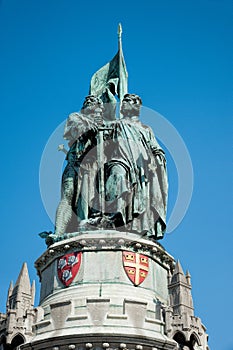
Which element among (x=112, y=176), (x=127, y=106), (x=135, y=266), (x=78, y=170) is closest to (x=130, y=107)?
(x=127, y=106)

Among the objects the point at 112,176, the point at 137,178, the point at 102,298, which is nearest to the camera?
the point at 102,298

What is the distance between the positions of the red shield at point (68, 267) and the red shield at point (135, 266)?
1.42 m

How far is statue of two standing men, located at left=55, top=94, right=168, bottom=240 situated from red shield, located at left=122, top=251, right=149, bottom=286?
1.16 metres

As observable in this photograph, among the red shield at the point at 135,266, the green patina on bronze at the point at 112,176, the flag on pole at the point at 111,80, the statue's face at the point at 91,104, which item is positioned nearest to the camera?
the red shield at the point at 135,266

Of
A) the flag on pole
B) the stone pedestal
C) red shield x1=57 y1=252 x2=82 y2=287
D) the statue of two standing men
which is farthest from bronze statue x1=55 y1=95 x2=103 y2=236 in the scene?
the flag on pole

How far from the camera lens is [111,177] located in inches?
802

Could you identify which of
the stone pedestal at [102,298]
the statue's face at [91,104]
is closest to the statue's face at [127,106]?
the statue's face at [91,104]

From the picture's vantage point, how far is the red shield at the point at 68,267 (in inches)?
723

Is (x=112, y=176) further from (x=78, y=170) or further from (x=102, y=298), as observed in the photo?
(x=102, y=298)

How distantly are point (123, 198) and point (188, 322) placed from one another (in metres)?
5.92

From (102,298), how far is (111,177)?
4.62 meters

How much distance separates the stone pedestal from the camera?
1664cm

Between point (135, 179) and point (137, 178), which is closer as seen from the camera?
point (135, 179)

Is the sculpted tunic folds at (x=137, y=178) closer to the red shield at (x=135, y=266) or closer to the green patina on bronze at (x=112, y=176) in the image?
the green patina on bronze at (x=112, y=176)
